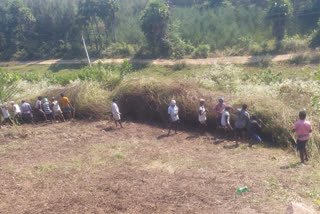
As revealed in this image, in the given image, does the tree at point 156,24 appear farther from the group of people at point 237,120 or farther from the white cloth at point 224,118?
the white cloth at point 224,118

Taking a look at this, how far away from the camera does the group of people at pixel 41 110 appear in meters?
10.6

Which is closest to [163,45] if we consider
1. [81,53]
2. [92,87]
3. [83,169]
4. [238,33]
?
[238,33]

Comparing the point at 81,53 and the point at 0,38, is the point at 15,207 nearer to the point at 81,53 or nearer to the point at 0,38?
the point at 81,53

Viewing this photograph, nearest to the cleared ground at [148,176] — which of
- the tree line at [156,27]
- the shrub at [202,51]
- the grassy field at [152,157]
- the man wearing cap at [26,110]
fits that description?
the grassy field at [152,157]

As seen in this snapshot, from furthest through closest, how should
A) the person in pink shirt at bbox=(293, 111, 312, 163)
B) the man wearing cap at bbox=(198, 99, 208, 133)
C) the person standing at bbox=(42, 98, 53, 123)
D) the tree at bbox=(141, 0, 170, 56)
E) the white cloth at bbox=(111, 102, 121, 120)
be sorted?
1. the tree at bbox=(141, 0, 170, 56)
2. the person standing at bbox=(42, 98, 53, 123)
3. the white cloth at bbox=(111, 102, 121, 120)
4. the man wearing cap at bbox=(198, 99, 208, 133)
5. the person in pink shirt at bbox=(293, 111, 312, 163)

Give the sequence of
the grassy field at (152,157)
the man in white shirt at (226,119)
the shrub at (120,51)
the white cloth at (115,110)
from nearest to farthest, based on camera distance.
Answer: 1. the grassy field at (152,157)
2. the man in white shirt at (226,119)
3. the white cloth at (115,110)
4. the shrub at (120,51)

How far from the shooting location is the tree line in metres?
27.4

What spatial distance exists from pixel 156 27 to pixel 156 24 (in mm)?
486

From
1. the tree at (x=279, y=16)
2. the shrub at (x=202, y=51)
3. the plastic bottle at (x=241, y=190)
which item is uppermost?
the tree at (x=279, y=16)

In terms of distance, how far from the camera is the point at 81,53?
3538 cm

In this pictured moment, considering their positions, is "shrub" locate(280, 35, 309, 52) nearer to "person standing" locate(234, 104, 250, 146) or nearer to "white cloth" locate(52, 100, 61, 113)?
"person standing" locate(234, 104, 250, 146)

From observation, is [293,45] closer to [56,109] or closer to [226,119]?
[226,119]

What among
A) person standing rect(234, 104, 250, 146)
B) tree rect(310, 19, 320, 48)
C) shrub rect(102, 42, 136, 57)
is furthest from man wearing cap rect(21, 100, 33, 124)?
tree rect(310, 19, 320, 48)

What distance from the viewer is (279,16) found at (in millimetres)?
25359
